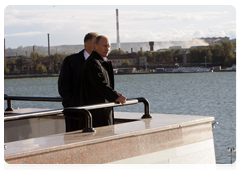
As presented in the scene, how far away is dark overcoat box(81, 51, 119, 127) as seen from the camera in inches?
145

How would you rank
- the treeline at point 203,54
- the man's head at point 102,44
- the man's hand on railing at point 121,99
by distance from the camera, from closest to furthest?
the man's hand on railing at point 121,99
the man's head at point 102,44
the treeline at point 203,54

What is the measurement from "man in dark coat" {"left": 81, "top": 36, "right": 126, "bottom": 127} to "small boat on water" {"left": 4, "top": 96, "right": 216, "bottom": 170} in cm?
15

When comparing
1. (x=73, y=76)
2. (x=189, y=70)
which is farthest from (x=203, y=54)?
(x=73, y=76)

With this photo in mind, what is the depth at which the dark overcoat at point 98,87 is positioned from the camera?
369 centimetres

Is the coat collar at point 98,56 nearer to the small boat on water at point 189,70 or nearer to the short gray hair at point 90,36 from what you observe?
the short gray hair at point 90,36

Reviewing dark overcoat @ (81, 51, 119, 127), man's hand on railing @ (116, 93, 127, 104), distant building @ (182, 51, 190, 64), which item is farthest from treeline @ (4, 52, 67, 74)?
→ man's hand on railing @ (116, 93, 127, 104)

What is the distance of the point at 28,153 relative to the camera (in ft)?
8.93

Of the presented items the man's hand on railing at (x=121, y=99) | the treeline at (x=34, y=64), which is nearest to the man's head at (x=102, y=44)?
the man's hand on railing at (x=121, y=99)

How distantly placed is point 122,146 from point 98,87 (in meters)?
0.64

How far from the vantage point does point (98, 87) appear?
370 cm

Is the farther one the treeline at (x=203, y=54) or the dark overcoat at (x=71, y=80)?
the treeline at (x=203, y=54)

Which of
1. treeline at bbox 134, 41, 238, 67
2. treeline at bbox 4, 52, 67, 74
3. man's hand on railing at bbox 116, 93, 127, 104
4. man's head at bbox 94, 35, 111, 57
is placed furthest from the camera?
treeline at bbox 4, 52, 67, 74

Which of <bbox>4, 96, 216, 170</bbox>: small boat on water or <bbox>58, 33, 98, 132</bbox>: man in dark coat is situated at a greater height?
<bbox>58, 33, 98, 132</bbox>: man in dark coat

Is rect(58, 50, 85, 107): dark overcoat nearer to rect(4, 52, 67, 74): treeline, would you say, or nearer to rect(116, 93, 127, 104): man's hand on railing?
rect(116, 93, 127, 104): man's hand on railing
